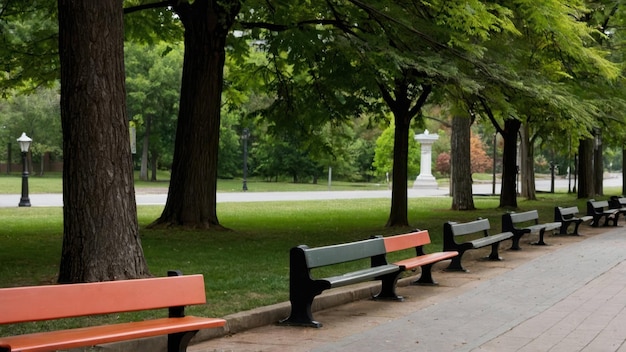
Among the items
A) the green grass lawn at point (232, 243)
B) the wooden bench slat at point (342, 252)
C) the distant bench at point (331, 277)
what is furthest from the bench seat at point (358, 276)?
the green grass lawn at point (232, 243)

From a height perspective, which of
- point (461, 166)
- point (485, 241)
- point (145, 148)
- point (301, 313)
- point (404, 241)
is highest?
point (145, 148)

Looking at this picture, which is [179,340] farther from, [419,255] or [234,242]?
[234,242]

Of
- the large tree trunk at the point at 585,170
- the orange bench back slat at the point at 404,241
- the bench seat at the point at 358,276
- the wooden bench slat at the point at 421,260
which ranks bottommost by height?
the wooden bench slat at the point at 421,260

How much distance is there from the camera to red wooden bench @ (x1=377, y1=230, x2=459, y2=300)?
10.3 metres

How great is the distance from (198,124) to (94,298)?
13.1m

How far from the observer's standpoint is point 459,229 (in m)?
12.9

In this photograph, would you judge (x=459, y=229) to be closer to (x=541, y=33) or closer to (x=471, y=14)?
(x=471, y=14)

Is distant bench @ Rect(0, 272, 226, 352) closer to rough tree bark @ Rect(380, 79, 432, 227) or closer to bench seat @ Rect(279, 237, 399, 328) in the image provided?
bench seat @ Rect(279, 237, 399, 328)

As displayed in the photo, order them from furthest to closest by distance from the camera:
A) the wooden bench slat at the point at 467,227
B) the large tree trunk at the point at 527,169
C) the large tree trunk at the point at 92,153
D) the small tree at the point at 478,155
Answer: the small tree at the point at 478,155 → the large tree trunk at the point at 527,169 → the wooden bench slat at the point at 467,227 → the large tree trunk at the point at 92,153

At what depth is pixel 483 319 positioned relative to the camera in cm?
878

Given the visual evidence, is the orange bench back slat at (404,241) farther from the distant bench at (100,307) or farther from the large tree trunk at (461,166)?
the large tree trunk at (461,166)

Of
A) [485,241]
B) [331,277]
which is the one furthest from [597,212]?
[331,277]

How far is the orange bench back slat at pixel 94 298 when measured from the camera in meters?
5.07

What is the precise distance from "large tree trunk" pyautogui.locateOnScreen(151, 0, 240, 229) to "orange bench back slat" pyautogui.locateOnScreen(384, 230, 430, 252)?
7553 millimetres
